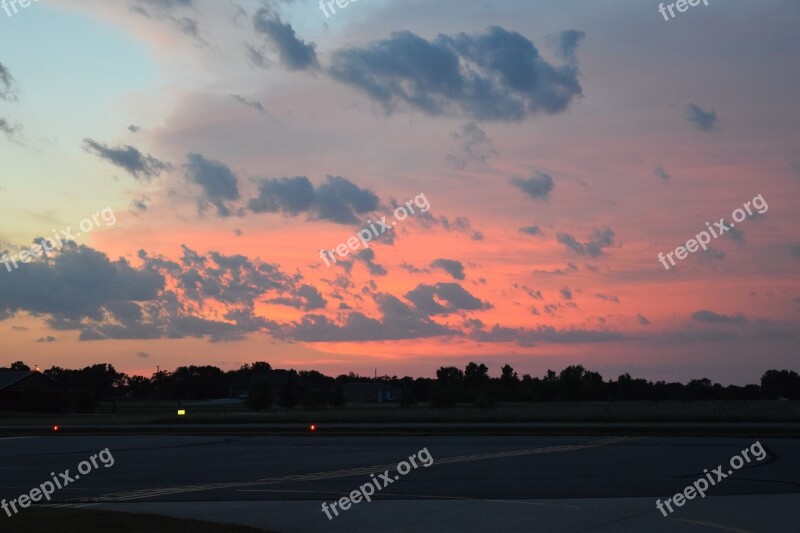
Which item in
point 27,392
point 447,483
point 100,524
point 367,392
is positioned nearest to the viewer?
point 100,524

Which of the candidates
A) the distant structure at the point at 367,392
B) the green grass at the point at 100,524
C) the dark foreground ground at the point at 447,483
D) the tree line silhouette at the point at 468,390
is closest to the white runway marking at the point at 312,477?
the dark foreground ground at the point at 447,483

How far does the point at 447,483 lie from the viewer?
67.7 feet

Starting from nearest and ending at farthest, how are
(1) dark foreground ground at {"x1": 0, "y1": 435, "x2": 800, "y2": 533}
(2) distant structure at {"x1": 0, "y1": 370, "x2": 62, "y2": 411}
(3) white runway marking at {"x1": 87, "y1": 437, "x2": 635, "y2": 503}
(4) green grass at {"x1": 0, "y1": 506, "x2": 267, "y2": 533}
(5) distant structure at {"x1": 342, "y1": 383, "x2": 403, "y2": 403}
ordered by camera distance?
1. (4) green grass at {"x1": 0, "y1": 506, "x2": 267, "y2": 533}
2. (1) dark foreground ground at {"x1": 0, "y1": 435, "x2": 800, "y2": 533}
3. (3) white runway marking at {"x1": 87, "y1": 437, "x2": 635, "y2": 503}
4. (2) distant structure at {"x1": 0, "y1": 370, "x2": 62, "y2": 411}
5. (5) distant structure at {"x1": 342, "y1": 383, "x2": 403, "y2": 403}

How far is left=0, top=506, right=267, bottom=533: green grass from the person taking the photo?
1370 cm

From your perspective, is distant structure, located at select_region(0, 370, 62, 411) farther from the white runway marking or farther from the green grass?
the green grass

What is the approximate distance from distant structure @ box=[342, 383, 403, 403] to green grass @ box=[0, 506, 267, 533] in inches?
6768

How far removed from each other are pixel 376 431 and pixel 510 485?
28366 millimetres

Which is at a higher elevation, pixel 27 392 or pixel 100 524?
pixel 27 392

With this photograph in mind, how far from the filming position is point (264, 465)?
2727cm

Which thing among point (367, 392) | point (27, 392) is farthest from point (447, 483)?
point (367, 392)

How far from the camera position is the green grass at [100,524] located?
13703mm

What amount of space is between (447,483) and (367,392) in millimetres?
175359

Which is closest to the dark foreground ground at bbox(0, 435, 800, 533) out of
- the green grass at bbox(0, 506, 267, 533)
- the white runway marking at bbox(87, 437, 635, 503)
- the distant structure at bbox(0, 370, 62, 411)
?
the white runway marking at bbox(87, 437, 635, 503)

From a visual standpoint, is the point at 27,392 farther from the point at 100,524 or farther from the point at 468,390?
the point at 100,524
